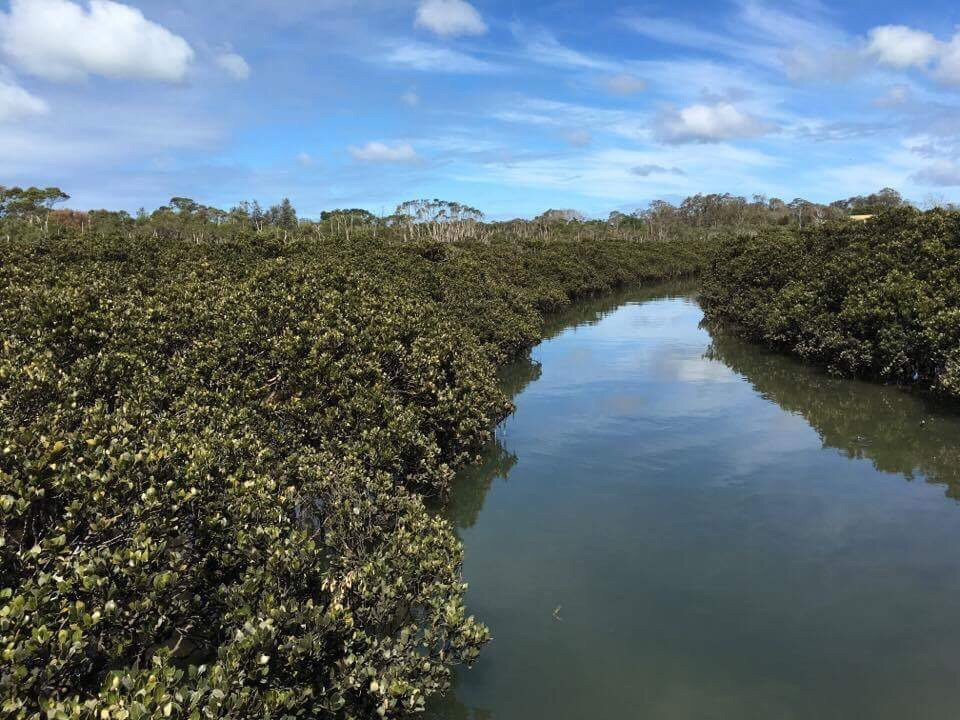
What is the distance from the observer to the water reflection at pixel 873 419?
12.6 m

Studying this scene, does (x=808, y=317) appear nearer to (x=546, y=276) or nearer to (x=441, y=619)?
(x=441, y=619)

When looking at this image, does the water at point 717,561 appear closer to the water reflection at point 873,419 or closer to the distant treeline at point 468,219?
the water reflection at point 873,419

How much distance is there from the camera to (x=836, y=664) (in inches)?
270

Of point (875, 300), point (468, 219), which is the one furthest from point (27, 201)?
point (875, 300)

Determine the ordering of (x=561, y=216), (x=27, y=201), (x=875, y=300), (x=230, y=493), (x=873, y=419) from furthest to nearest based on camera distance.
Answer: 1. (x=561, y=216)
2. (x=27, y=201)
3. (x=875, y=300)
4. (x=873, y=419)
5. (x=230, y=493)

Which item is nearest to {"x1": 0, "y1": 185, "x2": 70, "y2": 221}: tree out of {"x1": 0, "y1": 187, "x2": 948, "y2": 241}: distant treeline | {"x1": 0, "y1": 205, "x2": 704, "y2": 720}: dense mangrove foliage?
{"x1": 0, "y1": 187, "x2": 948, "y2": 241}: distant treeline

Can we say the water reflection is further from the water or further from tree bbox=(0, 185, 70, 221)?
tree bbox=(0, 185, 70, 221)

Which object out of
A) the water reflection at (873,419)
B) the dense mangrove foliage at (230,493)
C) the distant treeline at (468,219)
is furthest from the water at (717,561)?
the distant treeline at (468,219)

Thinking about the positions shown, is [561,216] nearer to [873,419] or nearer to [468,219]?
[468,219]

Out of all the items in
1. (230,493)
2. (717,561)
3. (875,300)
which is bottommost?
(717,561)

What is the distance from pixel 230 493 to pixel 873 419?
15513mm

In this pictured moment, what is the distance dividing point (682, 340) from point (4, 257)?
82.8 ft

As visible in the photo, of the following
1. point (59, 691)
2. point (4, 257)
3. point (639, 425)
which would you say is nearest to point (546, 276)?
point (639, 425)

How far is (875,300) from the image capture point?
17.8 m
